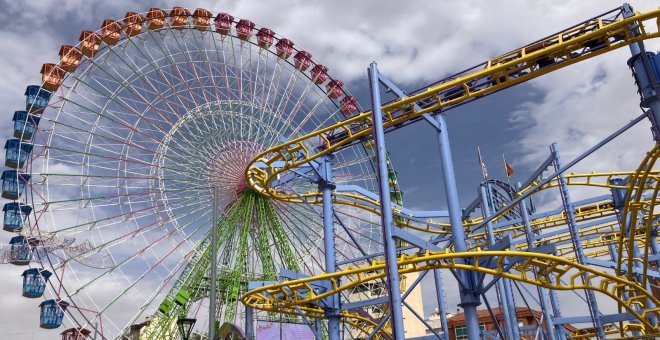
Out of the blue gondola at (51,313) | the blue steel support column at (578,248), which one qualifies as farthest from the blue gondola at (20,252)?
the blue steel support column at (578,248)

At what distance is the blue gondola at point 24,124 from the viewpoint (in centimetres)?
2611

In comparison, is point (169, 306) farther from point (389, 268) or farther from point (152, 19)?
point (389, 268)

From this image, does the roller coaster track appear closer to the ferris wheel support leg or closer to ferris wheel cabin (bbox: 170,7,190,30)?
the ferris wheel support leg

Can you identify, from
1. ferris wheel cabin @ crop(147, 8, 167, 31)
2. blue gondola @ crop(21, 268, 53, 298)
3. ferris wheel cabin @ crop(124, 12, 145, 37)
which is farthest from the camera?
ferris wheel cabin @ crop(147, 8, 167, 31)

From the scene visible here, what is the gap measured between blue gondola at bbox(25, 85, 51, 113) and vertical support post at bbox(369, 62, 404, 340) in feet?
63.3

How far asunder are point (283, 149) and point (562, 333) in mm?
12291

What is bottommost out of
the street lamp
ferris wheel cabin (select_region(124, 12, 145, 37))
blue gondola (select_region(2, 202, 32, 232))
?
the street lamp

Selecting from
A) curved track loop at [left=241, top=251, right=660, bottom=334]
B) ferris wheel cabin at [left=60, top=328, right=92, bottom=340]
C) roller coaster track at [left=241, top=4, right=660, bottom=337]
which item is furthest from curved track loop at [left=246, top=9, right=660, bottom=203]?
ferris wheel cabin at [left=60, top=328, right=92, bottom=340]

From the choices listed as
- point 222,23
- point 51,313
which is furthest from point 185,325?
point 222,23

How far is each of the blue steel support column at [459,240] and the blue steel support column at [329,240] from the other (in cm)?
480

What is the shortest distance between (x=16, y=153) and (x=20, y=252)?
4760 millimetres

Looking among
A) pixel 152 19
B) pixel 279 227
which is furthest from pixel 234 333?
pixel 152 19

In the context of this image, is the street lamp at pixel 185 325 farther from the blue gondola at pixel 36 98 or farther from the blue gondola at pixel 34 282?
the blue gondola at pixel 36 98

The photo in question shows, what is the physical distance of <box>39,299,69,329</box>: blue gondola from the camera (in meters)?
24.2
